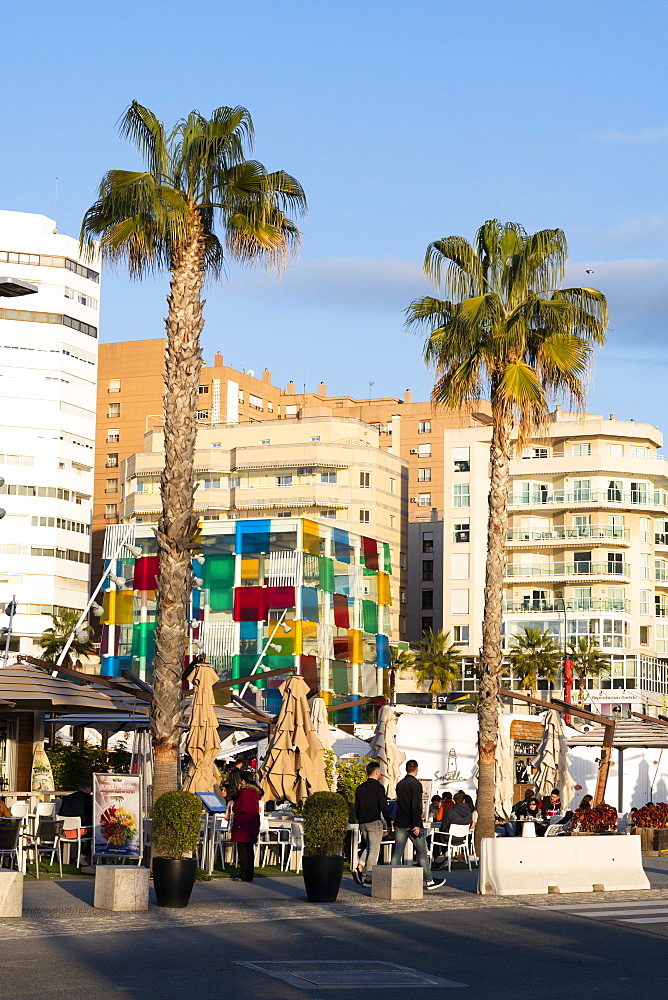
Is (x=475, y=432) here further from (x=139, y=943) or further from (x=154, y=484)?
(x=139, y=943)

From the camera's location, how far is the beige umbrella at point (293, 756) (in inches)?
904

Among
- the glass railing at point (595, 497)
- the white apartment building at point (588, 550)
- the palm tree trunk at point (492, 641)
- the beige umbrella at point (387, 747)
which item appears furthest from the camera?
the glass railing at point (595, 497)

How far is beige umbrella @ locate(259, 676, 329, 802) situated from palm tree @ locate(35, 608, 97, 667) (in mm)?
72710

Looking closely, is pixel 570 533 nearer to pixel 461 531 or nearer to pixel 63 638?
pixel 461 531

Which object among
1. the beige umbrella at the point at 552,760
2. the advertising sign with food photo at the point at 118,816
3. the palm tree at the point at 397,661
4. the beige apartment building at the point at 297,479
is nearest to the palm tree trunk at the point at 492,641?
the beige umbrella at the point at 552,760

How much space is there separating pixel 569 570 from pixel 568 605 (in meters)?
2.43

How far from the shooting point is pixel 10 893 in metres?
14.8

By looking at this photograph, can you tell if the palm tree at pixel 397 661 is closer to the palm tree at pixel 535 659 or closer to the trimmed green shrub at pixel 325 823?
the palm tree at pixel 535 659

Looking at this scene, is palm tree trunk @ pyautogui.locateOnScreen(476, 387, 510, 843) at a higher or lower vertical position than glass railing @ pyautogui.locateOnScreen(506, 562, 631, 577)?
lower

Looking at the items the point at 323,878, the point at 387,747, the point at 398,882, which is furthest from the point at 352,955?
the point at 387,747

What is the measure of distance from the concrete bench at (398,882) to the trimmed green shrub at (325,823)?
36.3 inches

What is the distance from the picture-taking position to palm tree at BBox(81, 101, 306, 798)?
774 inches

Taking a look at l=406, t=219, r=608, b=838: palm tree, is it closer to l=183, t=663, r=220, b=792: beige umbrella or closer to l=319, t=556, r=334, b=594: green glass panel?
l=183, t=663, r=220, b=792: beige umbrella

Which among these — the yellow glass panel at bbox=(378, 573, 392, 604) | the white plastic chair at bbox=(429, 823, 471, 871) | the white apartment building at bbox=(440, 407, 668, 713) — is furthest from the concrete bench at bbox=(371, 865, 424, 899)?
the yellow glass panel at bbox=(378, 573, 392, 604)
